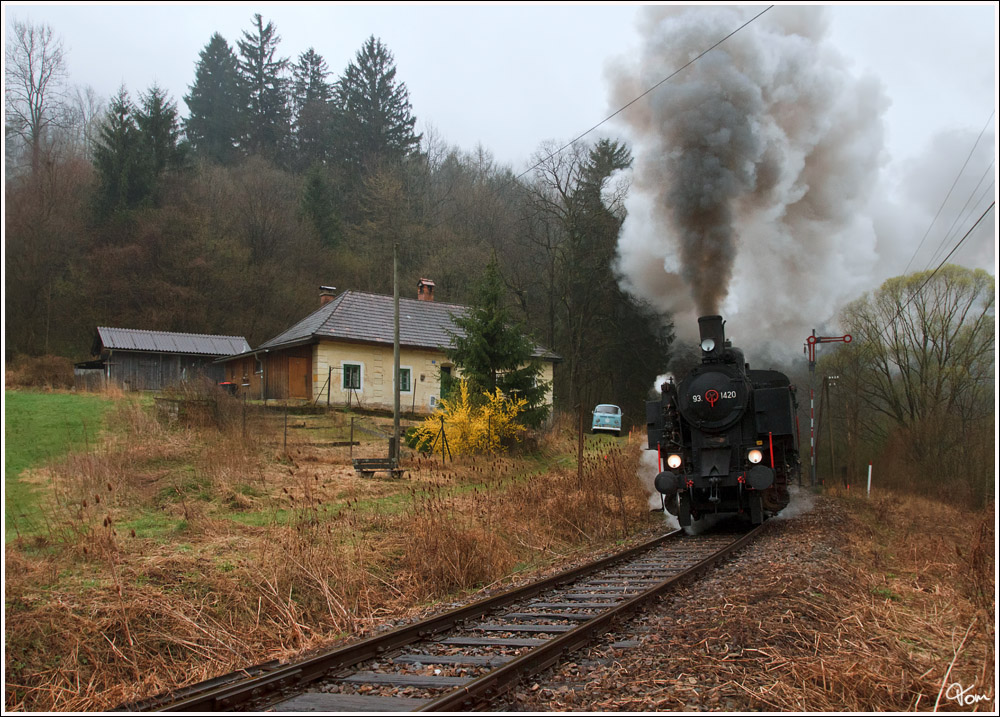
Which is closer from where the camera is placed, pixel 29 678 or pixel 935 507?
pixel 29 678

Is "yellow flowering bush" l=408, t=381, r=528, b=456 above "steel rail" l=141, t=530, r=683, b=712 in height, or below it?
above

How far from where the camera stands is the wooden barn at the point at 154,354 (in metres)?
31.6

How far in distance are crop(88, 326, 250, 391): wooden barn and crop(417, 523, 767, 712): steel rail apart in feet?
88.6

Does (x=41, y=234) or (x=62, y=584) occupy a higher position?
(x=41, y=234)

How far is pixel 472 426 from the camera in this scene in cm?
1902

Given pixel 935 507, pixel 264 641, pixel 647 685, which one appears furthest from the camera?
pixel 935 507

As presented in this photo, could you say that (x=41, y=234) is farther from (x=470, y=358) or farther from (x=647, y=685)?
(x=647, y=685)

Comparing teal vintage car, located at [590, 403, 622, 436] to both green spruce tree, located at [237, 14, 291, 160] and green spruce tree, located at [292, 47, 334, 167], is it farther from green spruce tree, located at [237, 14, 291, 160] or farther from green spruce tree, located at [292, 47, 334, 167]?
green spruce tree, located at [237, 14, 291, 160]

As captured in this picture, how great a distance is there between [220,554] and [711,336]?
8.65 m

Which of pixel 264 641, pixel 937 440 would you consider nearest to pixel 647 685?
pixel 264 641

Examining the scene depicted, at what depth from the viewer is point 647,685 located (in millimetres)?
4797

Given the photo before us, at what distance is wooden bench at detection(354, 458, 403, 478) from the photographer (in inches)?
606

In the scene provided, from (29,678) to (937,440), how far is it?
23069 mm

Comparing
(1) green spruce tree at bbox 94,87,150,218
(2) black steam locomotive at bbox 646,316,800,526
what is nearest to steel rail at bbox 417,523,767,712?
(2) black steam locomotive at bbox 646,316,800,526
